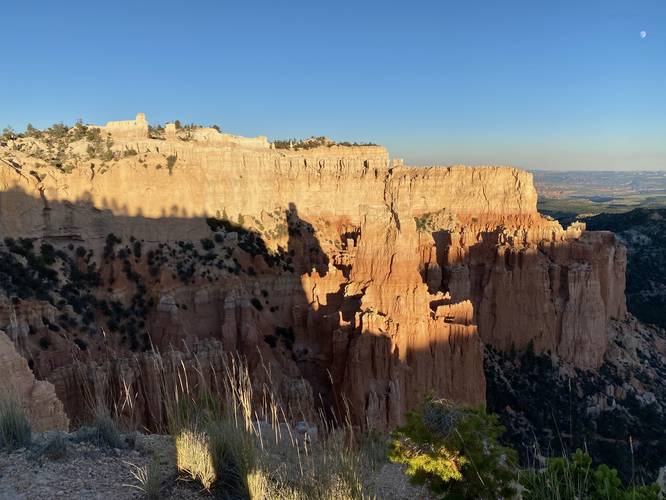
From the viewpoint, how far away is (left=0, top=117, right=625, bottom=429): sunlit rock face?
25266 mm

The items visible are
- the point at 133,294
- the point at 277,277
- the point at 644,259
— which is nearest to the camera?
the point at 133,294

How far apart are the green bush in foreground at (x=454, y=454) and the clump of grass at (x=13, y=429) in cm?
517

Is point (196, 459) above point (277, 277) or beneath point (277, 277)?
above

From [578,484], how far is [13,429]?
24.3 feet

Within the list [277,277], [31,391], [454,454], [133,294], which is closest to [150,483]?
[454,454]

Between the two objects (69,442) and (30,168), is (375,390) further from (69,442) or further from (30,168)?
(30,168)

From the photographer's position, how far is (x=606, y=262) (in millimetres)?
43906

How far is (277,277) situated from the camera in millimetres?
35938

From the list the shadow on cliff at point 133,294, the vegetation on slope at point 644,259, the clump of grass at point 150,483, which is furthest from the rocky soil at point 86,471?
the vegetation on slope at point 644,259

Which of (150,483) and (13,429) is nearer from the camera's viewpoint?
(150,483)

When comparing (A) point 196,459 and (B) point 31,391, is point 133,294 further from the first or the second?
(A) point 196,459

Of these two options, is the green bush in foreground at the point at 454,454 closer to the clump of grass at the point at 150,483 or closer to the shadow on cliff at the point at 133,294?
the clump of grass at the point at 150,483

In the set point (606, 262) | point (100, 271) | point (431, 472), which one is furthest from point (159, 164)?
point (606, 262)

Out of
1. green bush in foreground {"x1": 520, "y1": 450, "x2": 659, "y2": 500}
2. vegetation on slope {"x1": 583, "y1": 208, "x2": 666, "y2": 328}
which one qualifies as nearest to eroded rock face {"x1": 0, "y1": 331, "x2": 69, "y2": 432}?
green bush in foreground {"x1": 520, "y1": 450, "x2": 659, "y2": 500}
